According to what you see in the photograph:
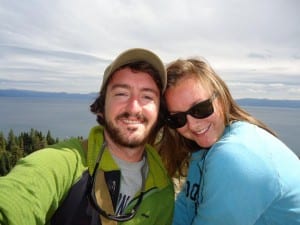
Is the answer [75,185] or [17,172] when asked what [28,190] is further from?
[75,185]

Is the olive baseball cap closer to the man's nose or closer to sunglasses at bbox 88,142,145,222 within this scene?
the man's nose

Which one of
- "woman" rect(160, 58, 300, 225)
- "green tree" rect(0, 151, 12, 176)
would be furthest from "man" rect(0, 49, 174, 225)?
"green tree" rect(0, 151, 12, 176)

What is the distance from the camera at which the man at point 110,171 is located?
2.62 metres

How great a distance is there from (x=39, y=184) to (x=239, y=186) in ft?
5.35

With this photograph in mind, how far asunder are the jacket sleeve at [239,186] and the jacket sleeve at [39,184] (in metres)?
1.31

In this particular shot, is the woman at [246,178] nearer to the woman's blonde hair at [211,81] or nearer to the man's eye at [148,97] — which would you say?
the woman's blonde hair at [211,81]

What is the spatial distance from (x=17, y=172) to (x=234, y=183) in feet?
5.83

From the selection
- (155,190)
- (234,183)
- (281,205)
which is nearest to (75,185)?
(155,190)

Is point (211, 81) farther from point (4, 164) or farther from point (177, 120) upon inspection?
point (4, 164)

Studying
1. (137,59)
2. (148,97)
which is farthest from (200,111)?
(137,59)

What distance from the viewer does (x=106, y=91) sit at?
14.2 feet

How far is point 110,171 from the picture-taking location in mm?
3467

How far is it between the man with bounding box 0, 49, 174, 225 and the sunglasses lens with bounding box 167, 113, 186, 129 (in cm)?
19

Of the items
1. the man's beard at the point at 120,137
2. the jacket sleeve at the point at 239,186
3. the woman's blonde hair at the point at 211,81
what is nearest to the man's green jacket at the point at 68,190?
the man's beard at the point at 120,137
